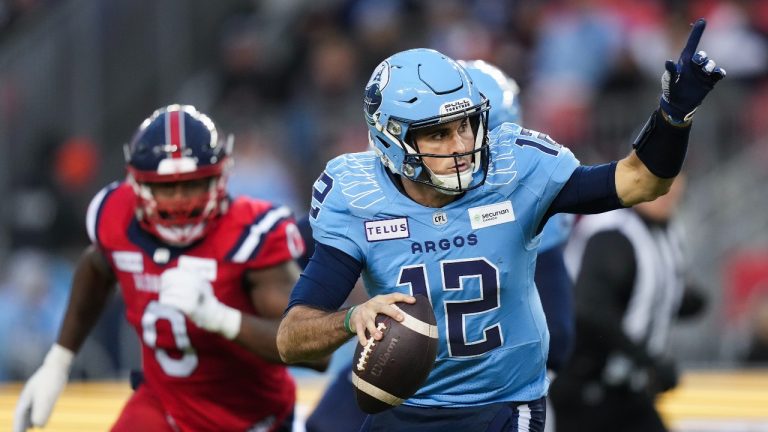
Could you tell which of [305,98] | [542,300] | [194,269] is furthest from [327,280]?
[305,98]

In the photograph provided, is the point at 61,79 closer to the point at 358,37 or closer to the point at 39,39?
the point at 39,39

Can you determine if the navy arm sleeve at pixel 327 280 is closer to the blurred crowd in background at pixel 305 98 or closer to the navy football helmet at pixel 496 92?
the navy football helmet at pixel 496 92

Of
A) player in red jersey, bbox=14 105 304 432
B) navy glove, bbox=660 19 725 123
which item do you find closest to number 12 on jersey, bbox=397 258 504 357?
navy glove, bbox=660 19 725 123

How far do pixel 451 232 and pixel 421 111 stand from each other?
327 mm

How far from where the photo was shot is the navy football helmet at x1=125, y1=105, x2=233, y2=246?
468 centimetres

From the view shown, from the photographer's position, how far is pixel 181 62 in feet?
37.3

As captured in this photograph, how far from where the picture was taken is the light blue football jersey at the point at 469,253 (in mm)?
3787

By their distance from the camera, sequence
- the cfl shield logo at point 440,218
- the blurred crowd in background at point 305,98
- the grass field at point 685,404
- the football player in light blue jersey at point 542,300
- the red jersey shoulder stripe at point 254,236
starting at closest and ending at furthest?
the cfl shield logo at point 440,218 < the red jersey shoulder stripe at point 254,236 < the football player in light blue jersey at point 542,300 < the grass field at point 685,404 < the blurred crowd in background at point 305,98

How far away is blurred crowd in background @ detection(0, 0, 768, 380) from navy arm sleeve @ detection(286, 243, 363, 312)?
5311 millimetres

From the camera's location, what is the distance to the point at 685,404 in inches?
277

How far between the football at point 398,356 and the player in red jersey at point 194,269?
107cm

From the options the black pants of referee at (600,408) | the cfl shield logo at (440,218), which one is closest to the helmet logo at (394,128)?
the cfl shield logo at (440,218)

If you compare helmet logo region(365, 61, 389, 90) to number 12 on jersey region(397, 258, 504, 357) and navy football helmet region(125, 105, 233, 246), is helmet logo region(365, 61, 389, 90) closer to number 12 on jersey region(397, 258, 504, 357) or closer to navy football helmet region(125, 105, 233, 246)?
number 12 on jersey region(397, 258, 504, 357)

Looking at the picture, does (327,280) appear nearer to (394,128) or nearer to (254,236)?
(394,128)
